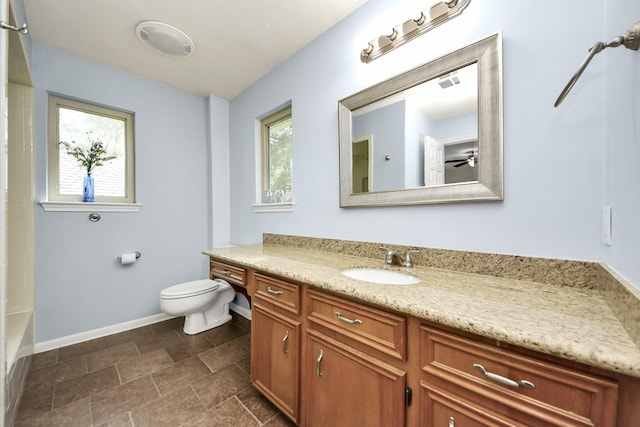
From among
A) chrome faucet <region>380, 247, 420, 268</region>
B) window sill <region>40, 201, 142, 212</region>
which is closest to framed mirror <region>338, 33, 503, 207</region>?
chrome faucet <region>380, 247, 420, 268</region>

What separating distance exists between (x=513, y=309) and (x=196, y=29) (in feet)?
8.28

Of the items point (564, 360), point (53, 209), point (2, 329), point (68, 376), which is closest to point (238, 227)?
point (53, 209)

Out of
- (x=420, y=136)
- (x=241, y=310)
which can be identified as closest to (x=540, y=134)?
(x=420, y=136)

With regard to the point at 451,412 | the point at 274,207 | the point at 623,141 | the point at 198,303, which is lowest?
the point at 198,303

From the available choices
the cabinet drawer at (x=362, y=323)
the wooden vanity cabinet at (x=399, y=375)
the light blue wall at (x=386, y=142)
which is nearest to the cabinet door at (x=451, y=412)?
the wooden vanity cabinet at (x=399, y=375)

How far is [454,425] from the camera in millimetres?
720

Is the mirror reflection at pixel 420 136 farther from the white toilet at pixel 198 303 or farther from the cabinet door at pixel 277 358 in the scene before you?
the white toilet at pixel 198 303

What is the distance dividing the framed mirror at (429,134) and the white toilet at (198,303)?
1582mm

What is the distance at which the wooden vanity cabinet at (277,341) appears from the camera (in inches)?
47.8

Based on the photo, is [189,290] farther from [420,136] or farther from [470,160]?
[470,160]

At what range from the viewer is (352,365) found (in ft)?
3.21

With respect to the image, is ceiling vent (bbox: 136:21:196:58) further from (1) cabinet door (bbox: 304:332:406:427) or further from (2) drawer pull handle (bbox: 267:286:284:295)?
(1) cabinet door (bbox: 304:332:406:427)

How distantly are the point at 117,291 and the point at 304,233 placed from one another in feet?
6.42

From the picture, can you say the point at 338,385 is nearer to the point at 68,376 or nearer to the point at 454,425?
the point at 454,425
